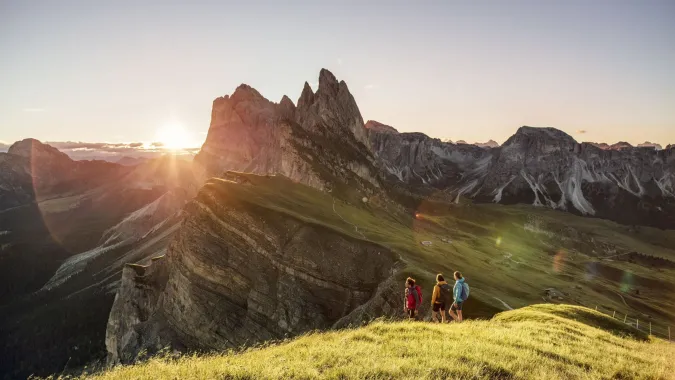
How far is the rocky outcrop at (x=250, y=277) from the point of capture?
59.5 metres

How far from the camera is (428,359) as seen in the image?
15094 mm

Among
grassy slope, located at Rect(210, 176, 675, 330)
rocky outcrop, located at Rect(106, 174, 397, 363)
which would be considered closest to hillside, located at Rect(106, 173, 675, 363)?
rocky outcrop, located at Rect(106, 174, 397, 363)

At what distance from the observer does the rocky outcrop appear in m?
59.5

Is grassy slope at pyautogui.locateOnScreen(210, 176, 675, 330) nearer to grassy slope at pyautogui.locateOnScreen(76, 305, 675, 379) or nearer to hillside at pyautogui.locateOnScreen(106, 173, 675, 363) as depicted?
hillside at pyautogui.locateOnScreen(106, 173, 675, 363)

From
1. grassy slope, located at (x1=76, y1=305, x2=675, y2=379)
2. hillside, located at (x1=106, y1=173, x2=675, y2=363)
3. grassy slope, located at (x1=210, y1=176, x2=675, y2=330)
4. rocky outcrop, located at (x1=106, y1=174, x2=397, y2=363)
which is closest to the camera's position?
grassy slope, located at (x1=76, y1=305, x2=675, y2=379)

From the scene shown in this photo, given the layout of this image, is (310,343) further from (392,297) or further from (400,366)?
(392,297)

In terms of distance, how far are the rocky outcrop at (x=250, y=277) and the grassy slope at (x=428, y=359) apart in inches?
1207

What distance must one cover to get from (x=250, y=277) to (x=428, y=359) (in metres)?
53.5

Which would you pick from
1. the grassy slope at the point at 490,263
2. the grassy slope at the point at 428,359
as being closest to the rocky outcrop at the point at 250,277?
the grassy slope at the point at 490,263

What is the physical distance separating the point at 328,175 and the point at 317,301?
107120 mm

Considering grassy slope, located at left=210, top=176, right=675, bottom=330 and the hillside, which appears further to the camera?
grassy slope, located at left=210, top=176, right=675, bottom=330

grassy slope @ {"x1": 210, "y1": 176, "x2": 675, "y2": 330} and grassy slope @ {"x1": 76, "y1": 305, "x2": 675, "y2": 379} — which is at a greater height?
grassy slope @ {"x1": 76, "y1": 305, "x2": 675, "y2": 379}

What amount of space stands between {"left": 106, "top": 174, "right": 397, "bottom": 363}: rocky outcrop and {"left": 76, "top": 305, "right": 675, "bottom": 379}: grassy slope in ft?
101

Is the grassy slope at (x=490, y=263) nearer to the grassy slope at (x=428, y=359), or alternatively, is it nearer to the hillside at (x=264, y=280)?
the hillside at (x=264, y=280)
